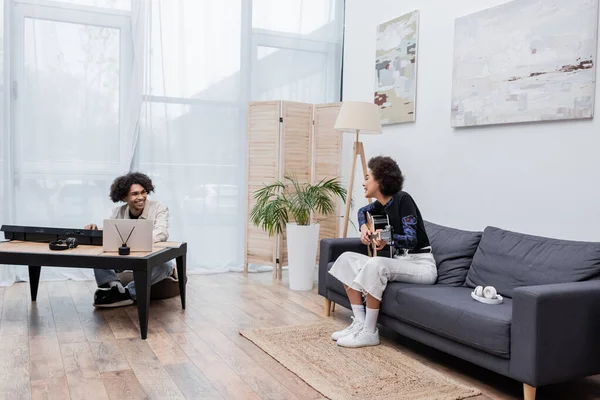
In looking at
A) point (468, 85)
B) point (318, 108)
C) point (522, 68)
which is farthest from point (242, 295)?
point (522, 68)

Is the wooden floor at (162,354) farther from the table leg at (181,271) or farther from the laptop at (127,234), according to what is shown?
the laptop at (127,234)

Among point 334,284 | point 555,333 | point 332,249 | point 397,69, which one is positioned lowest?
point 334,284

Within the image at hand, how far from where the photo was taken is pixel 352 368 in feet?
9.55

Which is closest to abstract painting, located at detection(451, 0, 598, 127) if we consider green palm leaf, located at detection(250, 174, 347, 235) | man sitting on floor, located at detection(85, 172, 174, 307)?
green palm leaf, located at detection(250, 174, 347, 235)

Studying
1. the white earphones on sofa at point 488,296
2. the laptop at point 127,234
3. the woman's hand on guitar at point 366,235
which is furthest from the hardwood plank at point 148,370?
the white earphones on sofa at point 488,296

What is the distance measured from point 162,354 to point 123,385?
46cm

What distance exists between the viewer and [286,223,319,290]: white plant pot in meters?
4.88

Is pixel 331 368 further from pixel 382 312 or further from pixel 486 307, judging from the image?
pixel 486 307

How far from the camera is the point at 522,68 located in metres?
3.59

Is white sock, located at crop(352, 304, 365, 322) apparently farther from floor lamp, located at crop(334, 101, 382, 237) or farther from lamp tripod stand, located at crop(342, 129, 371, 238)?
floor lamp, located at crop(334, 101, 382, 237)

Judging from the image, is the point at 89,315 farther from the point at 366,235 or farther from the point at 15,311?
the point at 366,235

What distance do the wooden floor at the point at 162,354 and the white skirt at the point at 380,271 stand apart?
0.42m

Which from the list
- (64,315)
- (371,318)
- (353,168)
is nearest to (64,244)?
(64,315)

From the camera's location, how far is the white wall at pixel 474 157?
10.8ft
